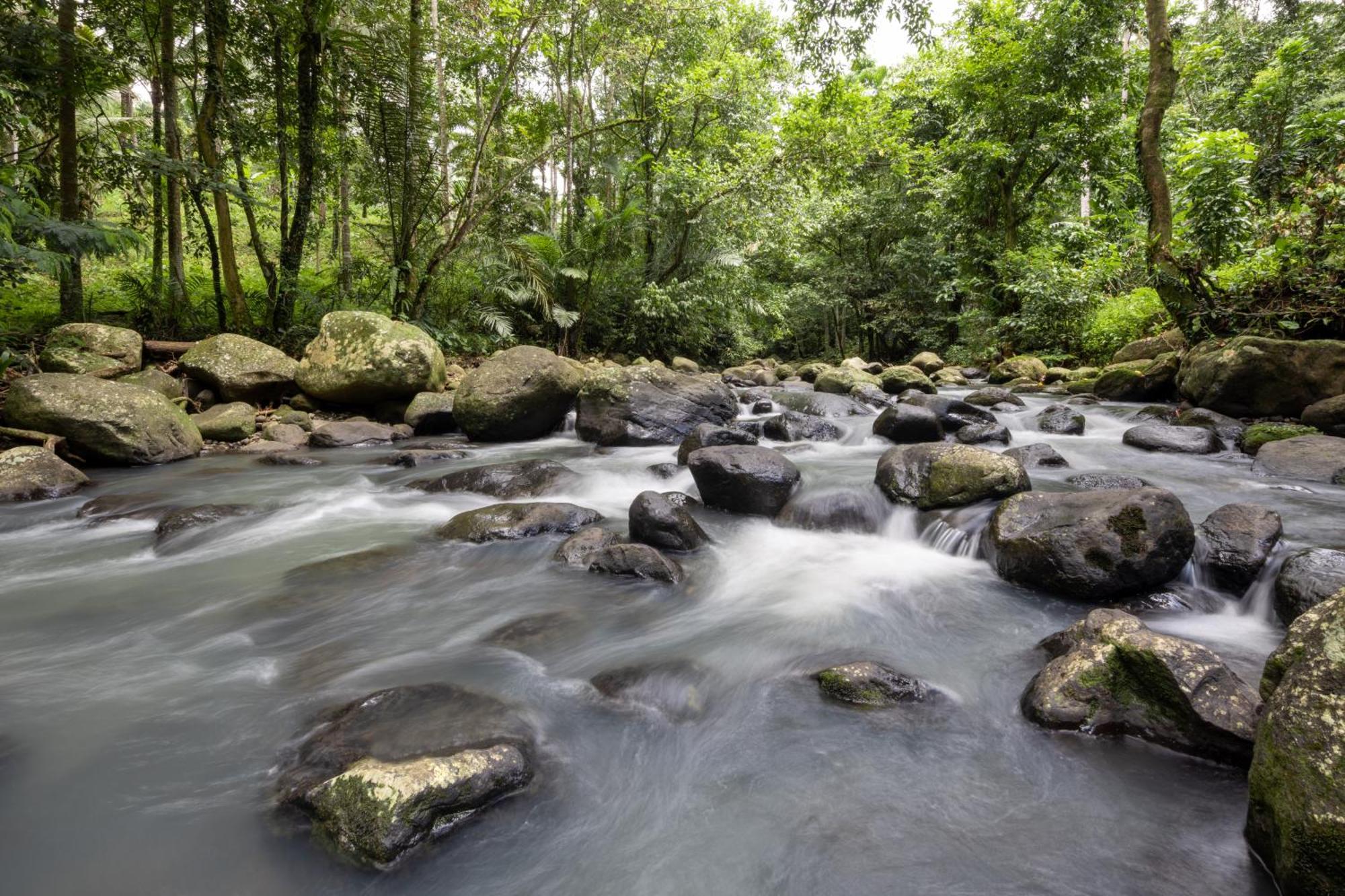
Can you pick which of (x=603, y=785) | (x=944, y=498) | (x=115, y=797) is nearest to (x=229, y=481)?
(x=115, y=797)

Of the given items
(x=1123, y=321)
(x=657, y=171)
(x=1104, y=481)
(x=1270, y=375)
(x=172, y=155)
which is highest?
(x=657, y=171)

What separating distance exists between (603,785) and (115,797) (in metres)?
1.69

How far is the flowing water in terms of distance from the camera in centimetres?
193

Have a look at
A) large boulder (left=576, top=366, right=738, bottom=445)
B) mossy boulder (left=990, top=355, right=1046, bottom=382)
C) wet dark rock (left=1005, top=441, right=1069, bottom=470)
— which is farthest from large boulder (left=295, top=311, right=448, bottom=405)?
mossy boulder (left=990, top=355, right=1046, bottom=382)

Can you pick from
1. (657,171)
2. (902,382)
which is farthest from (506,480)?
(657,171)

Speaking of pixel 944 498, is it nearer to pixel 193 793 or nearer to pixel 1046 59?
pixel 193 793

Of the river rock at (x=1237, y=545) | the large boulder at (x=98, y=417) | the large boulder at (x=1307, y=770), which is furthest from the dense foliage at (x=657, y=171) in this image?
the large boulder at (x=1307, y=770)

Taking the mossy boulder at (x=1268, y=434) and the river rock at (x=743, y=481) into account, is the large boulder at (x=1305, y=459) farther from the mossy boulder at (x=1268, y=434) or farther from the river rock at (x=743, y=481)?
the river rock at (x=743, y=481)

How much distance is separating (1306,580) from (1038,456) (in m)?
3.46

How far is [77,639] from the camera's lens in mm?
3459

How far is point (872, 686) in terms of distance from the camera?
9.09 ft

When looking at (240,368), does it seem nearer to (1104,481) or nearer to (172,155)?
(172,155)

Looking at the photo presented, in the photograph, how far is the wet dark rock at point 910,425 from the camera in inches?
306

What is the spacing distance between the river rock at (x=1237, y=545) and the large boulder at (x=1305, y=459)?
243cm
